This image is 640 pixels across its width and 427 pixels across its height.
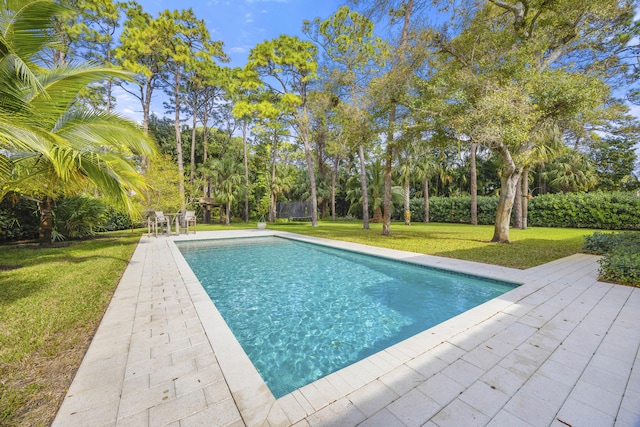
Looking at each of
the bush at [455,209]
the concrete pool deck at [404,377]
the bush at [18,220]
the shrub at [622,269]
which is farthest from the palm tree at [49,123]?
the bush at [455,209]

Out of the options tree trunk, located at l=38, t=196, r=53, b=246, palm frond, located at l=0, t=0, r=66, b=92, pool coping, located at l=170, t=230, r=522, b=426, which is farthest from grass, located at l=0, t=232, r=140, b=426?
palm frond, located at l=0, t=0, r=66, b=92

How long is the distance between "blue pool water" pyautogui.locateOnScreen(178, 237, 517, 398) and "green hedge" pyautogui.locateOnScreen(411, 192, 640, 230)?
52.5 feet

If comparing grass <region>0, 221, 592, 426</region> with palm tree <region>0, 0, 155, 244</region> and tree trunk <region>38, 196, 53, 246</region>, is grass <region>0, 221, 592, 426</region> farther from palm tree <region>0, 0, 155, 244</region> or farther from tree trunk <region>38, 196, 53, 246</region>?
palm tree <region>0, 0, 155, 244</region>

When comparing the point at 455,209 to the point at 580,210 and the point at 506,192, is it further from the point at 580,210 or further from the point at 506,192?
the point at 506,192

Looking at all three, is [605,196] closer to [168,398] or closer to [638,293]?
[638,293]

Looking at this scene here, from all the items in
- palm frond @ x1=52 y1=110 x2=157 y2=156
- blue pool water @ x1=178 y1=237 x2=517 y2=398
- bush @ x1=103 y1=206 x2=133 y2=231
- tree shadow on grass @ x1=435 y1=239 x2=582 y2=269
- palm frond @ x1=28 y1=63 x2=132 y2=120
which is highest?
palm frond @ x1=28 y1=63 x2=132 y2=120

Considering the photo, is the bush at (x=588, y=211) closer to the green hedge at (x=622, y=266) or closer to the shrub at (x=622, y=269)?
the green hedge at (x=622, y=266)

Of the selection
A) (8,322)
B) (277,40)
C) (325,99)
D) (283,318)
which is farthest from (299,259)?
(277,40)

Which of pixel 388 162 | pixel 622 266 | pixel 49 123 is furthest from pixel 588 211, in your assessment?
pixel 49 123

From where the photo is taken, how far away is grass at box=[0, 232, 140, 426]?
6.42 feet

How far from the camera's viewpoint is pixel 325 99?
14.6 metres

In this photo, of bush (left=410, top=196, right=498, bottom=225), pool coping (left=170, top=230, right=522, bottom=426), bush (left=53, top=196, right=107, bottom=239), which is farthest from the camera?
bush (left=410, top=196, right=498, bottom=225)

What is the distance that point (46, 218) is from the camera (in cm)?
863

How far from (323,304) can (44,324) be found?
3.90m
